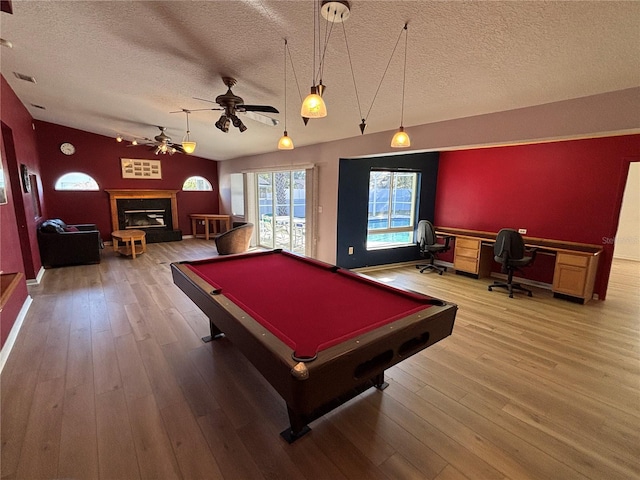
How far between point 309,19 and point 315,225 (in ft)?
12.8

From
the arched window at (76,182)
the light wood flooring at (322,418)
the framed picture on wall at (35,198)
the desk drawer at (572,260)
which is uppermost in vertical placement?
the arched window at (76,182)

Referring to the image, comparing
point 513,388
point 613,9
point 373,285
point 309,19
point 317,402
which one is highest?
point 309,19

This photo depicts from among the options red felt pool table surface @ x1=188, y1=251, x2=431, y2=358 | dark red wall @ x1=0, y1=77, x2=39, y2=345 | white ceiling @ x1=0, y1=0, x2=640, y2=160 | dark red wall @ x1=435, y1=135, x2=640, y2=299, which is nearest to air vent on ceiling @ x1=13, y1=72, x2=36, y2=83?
white ceiling @ x1=0, y1=0, x2=640, y2=160

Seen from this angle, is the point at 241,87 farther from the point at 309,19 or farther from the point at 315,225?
the point at 315,225

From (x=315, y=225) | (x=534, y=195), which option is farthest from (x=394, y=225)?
(x=534, y=195)

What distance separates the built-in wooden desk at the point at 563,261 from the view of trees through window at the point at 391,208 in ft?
4.36

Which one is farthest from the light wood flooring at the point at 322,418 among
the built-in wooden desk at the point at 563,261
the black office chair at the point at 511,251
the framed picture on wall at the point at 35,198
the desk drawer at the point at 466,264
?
the framed picture on wall at the point at 35,198

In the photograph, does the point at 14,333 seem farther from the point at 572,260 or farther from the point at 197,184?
the point at 197,184

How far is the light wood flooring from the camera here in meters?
1.66

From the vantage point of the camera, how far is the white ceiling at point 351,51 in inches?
76.8

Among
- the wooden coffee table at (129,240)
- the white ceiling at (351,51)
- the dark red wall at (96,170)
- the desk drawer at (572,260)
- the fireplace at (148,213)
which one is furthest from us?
the fireplace at (148,213)

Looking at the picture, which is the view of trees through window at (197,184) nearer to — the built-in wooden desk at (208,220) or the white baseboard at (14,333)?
the built-in wooden desk at (208,220)

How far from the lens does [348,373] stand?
1375 mm

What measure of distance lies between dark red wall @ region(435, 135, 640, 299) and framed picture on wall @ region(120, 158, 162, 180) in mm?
7835
